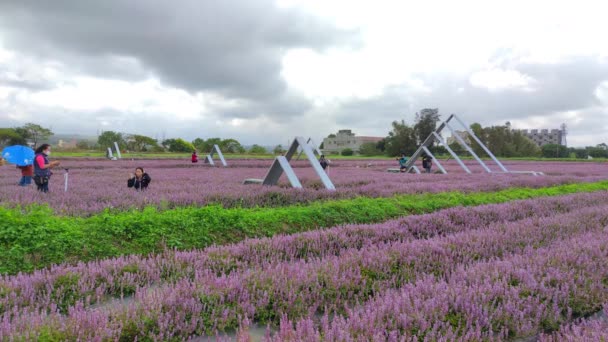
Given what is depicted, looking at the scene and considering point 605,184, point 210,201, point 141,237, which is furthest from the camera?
point 605,184

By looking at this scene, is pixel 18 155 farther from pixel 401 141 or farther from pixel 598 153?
pixel 598 153

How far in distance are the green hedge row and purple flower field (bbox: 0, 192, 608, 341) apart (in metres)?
0.97

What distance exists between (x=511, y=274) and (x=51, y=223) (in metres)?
5.50

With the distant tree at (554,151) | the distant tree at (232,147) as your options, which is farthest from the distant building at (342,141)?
the distant tree at (232,147)

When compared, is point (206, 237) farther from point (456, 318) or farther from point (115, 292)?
point (456, 318)

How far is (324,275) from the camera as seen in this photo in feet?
11.6

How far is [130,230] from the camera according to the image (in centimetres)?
554

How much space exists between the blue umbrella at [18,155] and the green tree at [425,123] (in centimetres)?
7653

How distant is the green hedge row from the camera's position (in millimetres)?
4645

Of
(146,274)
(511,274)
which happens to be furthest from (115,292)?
(511,274)

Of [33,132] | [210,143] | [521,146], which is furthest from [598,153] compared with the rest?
[33,132]

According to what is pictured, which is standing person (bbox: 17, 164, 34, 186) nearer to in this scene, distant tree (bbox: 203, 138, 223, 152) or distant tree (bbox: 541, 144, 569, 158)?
distant tree (bbox: 203, 138, 223, 152)

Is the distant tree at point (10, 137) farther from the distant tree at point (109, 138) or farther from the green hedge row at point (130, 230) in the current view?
the green hedge row at point (130, 230)

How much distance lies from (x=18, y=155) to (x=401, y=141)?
7489 centimetres
